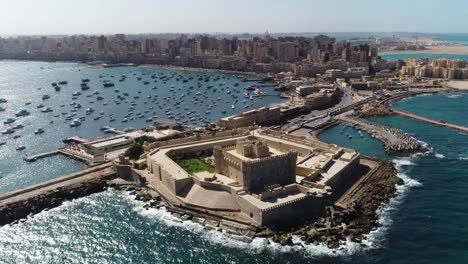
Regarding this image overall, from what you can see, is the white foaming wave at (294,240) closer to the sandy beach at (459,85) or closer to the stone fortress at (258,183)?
the stone fortress at (258,183)

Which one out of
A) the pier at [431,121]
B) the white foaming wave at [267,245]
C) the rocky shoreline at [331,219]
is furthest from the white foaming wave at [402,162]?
the white foaming wave at [267,245]

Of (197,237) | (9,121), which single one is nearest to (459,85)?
(197,237)

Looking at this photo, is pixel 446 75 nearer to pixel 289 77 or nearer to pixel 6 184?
pixel 289 77

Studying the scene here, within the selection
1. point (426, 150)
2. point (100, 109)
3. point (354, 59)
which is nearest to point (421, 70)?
point (354, 59)

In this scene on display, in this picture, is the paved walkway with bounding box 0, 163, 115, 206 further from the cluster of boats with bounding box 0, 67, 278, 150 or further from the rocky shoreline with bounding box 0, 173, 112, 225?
the cluster of boats with bounding box 0, 67, 278, 150

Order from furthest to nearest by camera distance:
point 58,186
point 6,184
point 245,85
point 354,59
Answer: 1. point 354,59
2. point 245,85
3. point 6,184
4. point 58,186
